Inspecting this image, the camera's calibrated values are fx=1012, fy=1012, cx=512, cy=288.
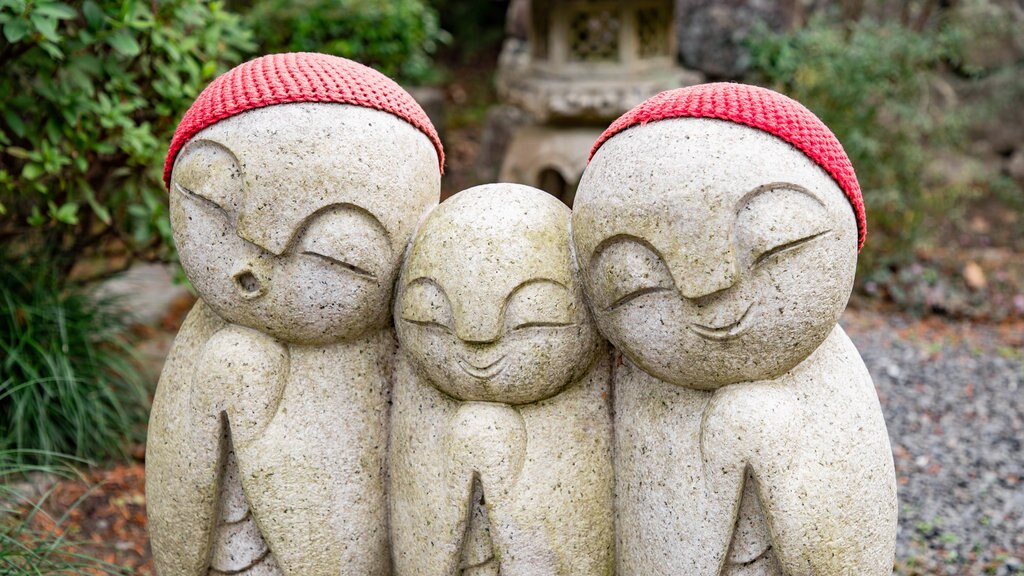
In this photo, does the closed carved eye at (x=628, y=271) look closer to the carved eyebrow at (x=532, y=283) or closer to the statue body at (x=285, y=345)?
the carved eyebrow at (x=532, y=283)

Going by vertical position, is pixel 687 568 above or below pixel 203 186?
below

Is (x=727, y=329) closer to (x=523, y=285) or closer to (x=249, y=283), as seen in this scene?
(x=523, y=285)

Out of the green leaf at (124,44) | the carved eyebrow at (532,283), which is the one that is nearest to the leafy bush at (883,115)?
the green leaf at (124,44)

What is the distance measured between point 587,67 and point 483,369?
4.25 metres

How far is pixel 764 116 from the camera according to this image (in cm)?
188

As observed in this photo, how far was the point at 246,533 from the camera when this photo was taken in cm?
224

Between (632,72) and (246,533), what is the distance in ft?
14.1

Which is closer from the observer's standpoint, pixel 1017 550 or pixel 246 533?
pixel 246 533

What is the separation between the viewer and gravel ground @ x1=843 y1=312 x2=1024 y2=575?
11.1 feet

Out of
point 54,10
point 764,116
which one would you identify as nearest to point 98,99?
point 54,10

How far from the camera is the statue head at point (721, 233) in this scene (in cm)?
182

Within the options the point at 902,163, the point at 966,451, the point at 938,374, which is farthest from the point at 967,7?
the point at 966,451

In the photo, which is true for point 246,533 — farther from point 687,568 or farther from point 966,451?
point 966,451

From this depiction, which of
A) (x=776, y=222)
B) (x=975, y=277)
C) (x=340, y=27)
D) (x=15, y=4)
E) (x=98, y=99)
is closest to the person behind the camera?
(x=776, y=222)
